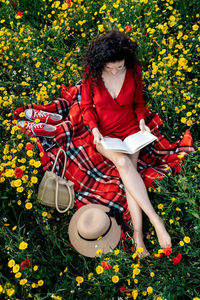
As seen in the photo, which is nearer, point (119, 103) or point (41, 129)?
point (119, 103)

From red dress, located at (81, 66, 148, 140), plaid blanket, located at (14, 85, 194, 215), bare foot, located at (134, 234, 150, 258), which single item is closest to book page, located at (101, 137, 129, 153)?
red dress, located at (81, 66, 148, 140)

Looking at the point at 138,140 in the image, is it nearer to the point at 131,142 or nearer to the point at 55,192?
the point at 131,142

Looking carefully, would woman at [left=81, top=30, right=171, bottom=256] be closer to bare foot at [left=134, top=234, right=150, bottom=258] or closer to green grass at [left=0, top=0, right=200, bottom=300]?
bare foot at [left=134, top=234, right=150, bottom=258]

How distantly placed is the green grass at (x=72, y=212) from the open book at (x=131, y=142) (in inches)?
15.1

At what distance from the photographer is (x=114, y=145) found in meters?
2.20

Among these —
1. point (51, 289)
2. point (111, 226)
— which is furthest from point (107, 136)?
point (51, 289)

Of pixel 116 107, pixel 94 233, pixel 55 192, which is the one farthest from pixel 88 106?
pixel 94 233

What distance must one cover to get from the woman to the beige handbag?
49cm

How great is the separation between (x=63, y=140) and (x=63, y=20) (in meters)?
1.81

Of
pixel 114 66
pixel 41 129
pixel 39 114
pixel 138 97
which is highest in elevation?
pixel 114 66

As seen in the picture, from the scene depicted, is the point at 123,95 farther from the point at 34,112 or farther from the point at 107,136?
the point at 34,112

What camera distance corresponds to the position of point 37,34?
366 centimetres

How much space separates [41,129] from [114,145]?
99 centimetres

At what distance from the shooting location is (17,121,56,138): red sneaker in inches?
109
